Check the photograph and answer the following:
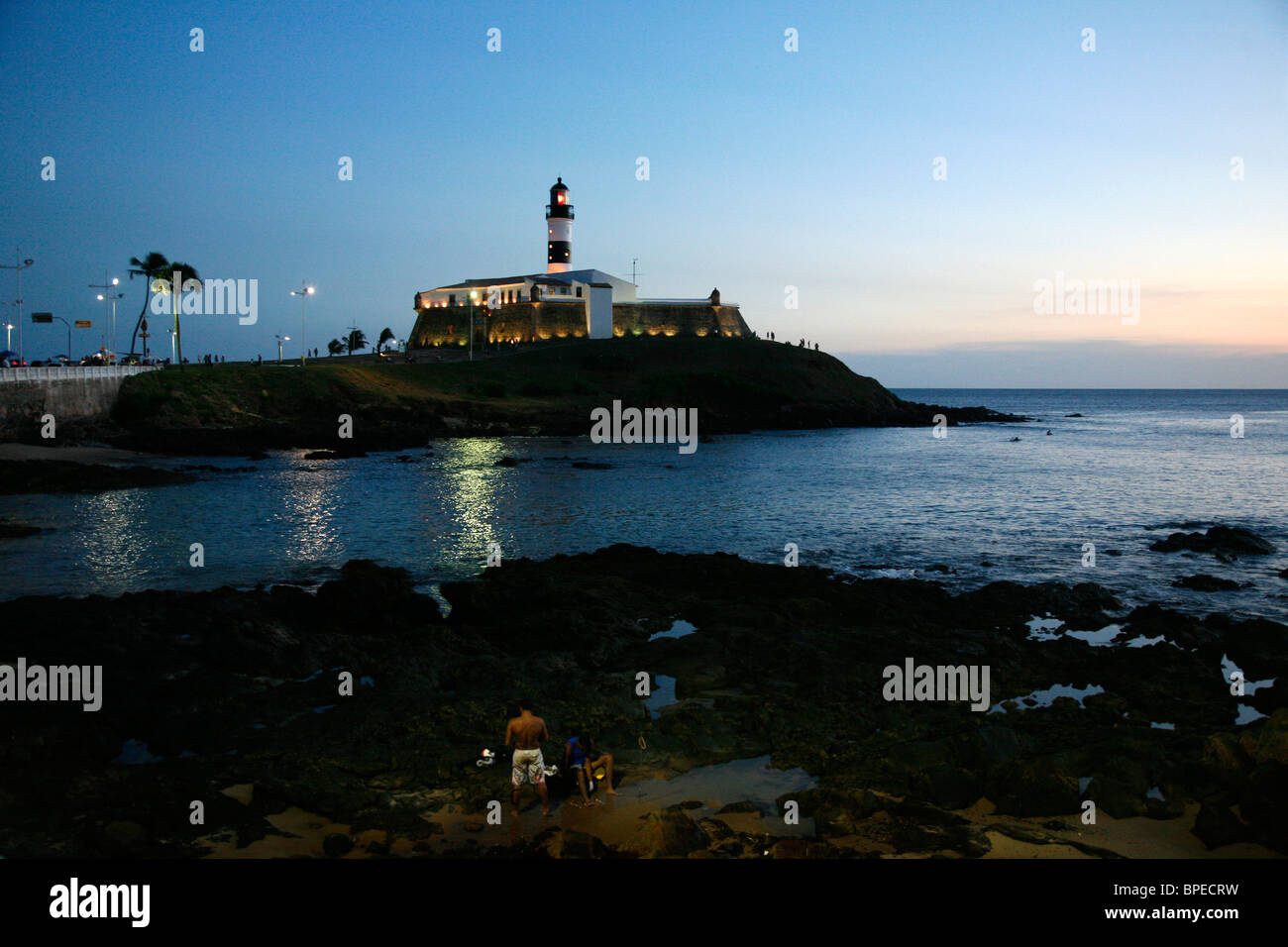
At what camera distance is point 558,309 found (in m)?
107

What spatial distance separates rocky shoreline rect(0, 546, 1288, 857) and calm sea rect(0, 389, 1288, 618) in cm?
529

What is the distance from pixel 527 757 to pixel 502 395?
72.6m

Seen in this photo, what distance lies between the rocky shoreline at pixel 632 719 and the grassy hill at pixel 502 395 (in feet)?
139

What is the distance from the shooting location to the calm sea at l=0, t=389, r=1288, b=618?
22.8m

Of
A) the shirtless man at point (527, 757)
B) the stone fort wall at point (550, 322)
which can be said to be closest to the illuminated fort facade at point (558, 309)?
the stone fort wall at point (550, 322)

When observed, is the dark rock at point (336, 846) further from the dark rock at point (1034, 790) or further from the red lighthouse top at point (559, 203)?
the red lighthouse top at point (559, 203)

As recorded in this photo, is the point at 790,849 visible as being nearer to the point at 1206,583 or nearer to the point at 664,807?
the point at 664,807

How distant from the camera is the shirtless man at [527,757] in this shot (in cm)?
902

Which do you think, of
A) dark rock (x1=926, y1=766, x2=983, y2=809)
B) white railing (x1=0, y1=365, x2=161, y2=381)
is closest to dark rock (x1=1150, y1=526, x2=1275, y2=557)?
dark rock (x1=926, y1=766, x2=983, y2=809)

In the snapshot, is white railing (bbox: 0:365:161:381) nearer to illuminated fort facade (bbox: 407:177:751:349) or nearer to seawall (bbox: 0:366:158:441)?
seawall (bbox: 0:366:158:441)

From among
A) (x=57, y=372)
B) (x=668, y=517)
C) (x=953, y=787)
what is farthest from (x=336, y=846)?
(x=57, y=372)

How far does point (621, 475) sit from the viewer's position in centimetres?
4716
